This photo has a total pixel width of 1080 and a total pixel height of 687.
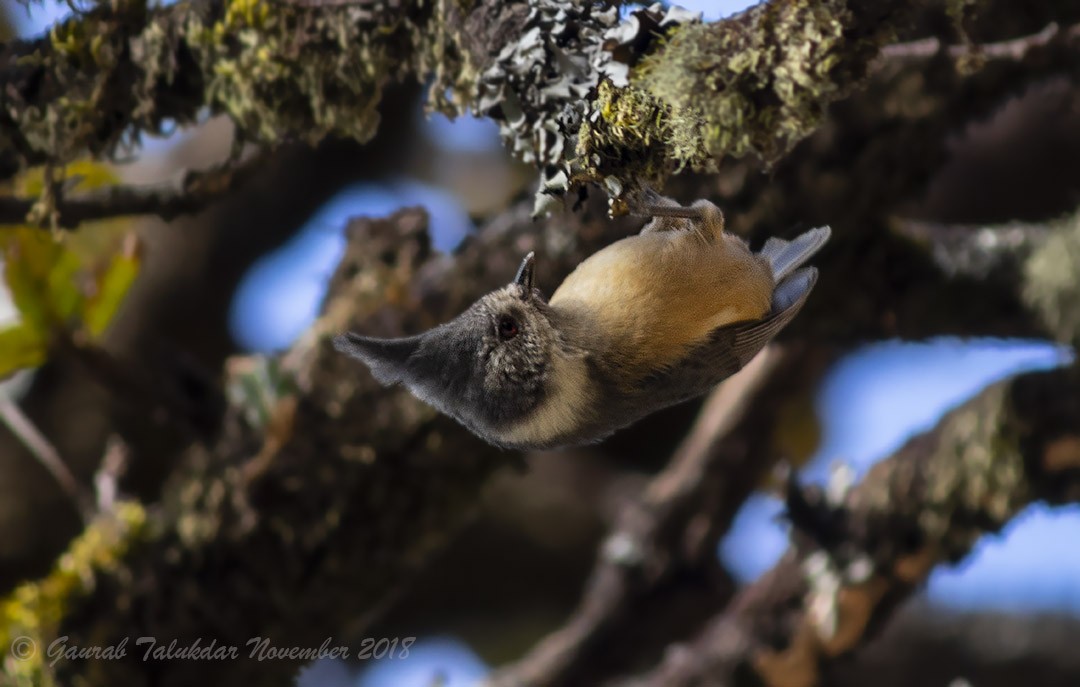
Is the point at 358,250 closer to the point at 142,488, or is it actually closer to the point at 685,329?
the point at 685,329

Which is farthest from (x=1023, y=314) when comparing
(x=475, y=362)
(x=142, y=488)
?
(x=142, y=488)

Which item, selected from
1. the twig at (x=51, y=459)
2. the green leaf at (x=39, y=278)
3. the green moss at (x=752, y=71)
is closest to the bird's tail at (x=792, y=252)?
the green moss at (x=752, y=71)

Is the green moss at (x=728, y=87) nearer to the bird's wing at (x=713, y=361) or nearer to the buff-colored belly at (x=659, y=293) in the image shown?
the buff-colored belly at (x=659, y=293)

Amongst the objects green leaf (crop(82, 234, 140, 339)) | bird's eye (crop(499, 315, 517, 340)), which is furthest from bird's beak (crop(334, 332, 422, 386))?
green leaf (crop(82, 234, 140, 339))

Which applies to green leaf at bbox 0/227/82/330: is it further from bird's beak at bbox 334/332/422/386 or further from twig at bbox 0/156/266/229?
bird's beak at bbox 334/332/422/386

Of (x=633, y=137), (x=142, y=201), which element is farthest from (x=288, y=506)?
(x=633, y=137)

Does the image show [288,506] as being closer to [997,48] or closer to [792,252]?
[792,252]
